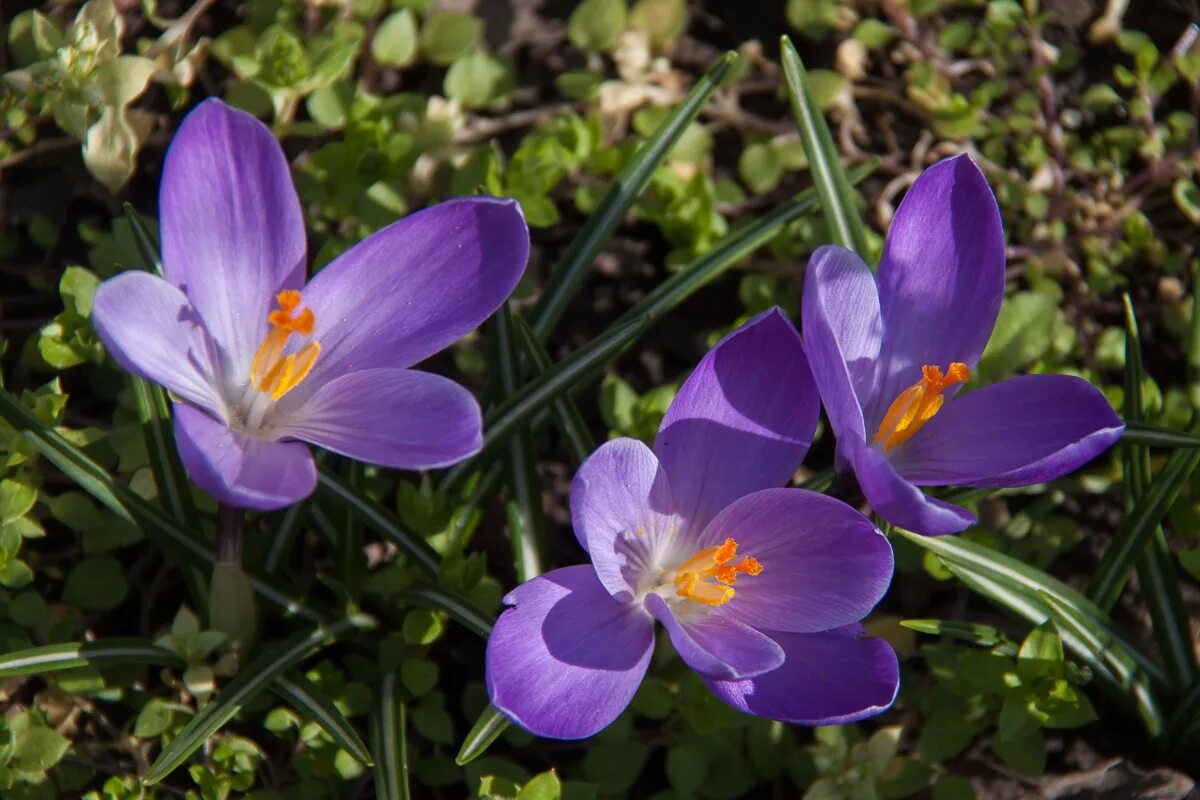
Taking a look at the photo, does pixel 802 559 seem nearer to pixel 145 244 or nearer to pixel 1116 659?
pixel 1116 659

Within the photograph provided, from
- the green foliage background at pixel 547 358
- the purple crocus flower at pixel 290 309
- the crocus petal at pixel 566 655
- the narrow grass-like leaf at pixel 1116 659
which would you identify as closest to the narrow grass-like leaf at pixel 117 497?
the green foliage background at pixel 547 358

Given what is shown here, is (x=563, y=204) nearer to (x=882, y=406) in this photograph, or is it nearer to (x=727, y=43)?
(x=727, y=43)

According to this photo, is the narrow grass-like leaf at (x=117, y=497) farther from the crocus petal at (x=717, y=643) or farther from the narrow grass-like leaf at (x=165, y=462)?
the crocus petal at (x=717, y=643)

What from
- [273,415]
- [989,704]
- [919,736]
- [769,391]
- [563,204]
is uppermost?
[769,391]

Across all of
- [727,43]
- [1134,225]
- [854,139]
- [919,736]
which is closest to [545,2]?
[727,43]

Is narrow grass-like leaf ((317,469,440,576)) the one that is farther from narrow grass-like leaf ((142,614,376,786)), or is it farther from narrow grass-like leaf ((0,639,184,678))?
narrow grass-like leaf ((0,639,184,678))
